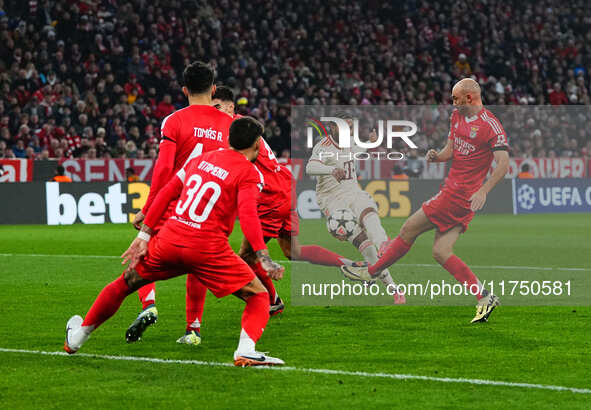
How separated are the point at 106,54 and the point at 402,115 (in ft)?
59.5

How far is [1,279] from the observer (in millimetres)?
13039

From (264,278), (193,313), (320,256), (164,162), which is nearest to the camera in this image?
(164,162)

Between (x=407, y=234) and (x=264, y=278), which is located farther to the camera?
(x=407, y=234)

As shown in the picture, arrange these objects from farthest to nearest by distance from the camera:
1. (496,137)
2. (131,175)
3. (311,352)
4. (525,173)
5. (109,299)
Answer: (131,175), (525,173), (496,137), (311,352), (109,299)

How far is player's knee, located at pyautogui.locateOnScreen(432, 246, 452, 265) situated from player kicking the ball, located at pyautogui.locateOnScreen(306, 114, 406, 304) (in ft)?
2.64

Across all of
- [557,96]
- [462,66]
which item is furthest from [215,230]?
[557,96]

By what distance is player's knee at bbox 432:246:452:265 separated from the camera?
9.70 meters

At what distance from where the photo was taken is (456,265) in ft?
31.7

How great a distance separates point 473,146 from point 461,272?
1173 millimetres

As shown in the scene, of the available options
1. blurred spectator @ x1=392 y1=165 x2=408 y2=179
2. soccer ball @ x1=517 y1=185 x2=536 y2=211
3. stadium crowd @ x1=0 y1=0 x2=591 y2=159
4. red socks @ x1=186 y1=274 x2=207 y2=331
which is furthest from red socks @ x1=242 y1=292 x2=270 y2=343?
soccer ball @ x1=517 y1=185 x2=536 y2=211

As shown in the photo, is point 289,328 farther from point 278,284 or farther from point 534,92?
point 534,92

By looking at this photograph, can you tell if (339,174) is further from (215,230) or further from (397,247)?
(215,230)

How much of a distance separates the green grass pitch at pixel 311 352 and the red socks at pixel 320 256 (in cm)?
13

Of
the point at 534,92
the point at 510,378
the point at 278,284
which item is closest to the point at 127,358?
the point at 510,378
